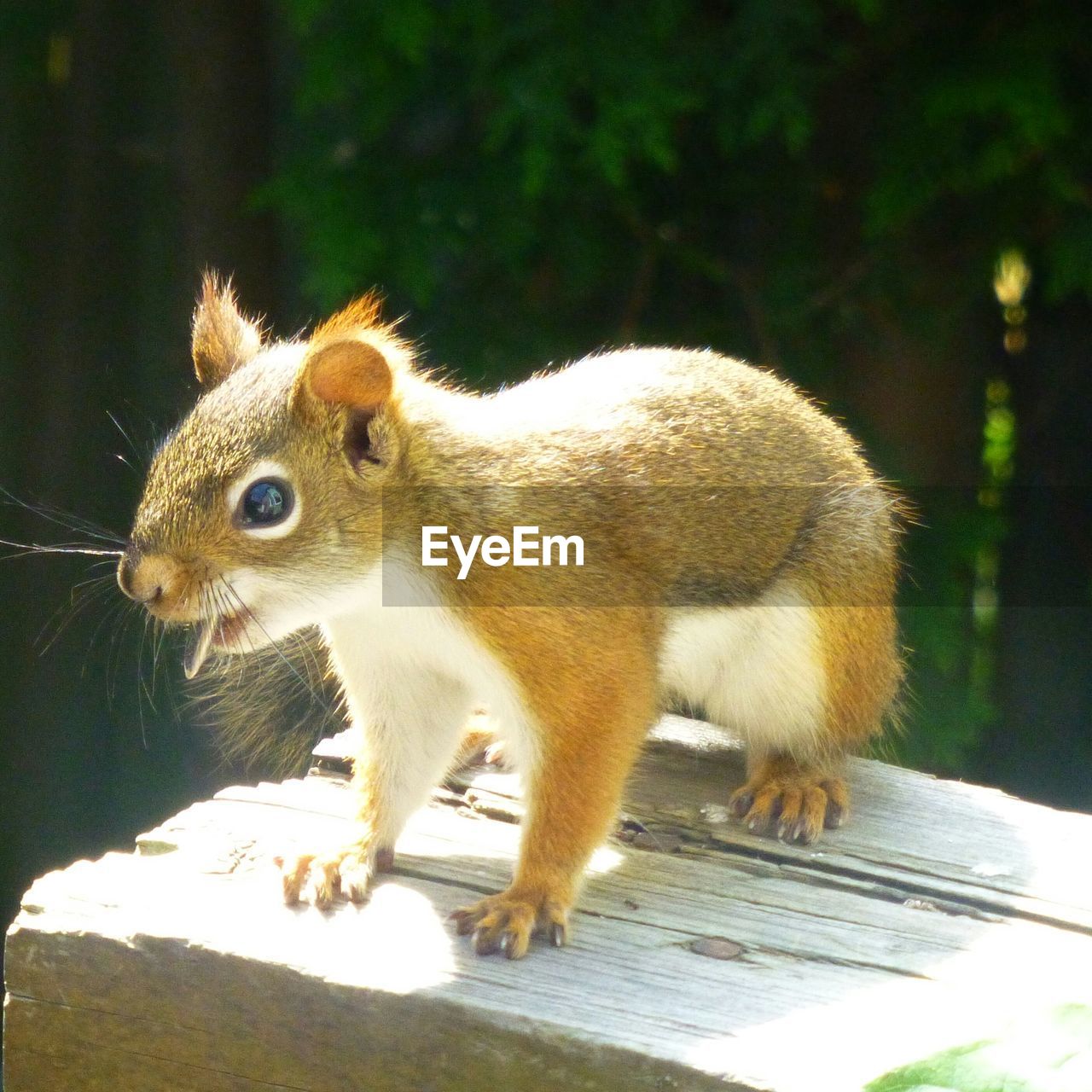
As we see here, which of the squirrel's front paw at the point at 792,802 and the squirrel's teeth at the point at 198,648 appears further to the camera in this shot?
the squirrel's front paw at the point at 792,802

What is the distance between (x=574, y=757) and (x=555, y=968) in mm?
293

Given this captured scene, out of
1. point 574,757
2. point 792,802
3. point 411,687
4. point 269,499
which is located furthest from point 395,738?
point 792,802

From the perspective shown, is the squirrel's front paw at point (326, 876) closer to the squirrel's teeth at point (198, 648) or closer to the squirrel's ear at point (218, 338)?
the squirrel's teeth at point (198, 648)

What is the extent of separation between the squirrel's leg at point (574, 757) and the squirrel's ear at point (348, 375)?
34cm

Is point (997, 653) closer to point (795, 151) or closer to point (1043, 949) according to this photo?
point (795, 151)

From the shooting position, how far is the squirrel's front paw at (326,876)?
1.76 metres

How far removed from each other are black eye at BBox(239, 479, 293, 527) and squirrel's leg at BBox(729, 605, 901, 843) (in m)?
0.75

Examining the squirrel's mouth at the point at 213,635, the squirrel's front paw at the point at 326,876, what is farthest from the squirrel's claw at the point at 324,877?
the squirrel's mouth at the point at 213,635

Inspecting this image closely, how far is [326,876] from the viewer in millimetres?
1782

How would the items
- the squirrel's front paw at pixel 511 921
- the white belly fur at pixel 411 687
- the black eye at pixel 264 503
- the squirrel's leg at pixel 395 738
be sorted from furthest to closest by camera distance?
the squirrel's leg at pixel 395 738 < the white belly fur at pixel 411 687 < the black eye at pixel 264 503 < the squirrel's front paw at pixel 511 921

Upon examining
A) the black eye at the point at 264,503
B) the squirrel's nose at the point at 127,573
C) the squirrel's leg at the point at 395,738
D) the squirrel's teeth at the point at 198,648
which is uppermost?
the black eye at the point at 264,503

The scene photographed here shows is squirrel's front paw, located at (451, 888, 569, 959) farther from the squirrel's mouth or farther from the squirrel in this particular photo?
the squirrel's mouth

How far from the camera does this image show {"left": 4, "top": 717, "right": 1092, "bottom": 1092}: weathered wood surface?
1478 millimetres

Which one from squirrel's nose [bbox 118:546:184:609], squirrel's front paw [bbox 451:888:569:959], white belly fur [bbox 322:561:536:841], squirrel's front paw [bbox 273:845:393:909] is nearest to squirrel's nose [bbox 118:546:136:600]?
squirrel's nose [bbox 118:546:184:609]
